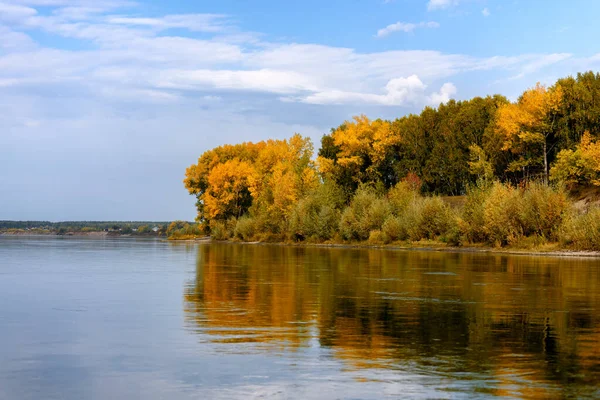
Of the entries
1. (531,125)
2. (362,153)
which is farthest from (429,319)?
(362,153)

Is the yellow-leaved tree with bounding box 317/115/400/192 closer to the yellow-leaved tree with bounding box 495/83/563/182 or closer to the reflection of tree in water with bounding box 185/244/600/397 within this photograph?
the yellow-leaved tree with bounding box 495/83/563/182

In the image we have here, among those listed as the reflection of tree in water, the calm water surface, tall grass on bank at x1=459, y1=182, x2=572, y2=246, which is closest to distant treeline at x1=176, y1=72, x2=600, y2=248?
tall grass on bank at x1=459, y1=182, x2=572, y2=246

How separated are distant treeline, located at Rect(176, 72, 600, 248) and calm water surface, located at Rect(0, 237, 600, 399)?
33.7 m

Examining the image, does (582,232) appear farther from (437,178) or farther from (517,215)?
(437,178)

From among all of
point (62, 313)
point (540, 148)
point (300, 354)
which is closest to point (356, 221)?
point (540, 148)

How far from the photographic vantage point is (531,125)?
71.7 m

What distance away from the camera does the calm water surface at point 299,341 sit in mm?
9453

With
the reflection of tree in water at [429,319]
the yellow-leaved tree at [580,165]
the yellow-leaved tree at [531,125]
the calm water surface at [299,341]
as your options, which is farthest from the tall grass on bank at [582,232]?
the calm water surface at [299,341]

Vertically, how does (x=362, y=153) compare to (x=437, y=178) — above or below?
above

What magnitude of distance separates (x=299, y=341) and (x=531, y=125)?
209ft

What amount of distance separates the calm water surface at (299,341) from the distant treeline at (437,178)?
111ft

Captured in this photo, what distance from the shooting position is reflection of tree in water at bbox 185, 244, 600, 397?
11.0 m

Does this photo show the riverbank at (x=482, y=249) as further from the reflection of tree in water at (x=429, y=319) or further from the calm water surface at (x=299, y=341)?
the calm water surface at (x=299, y=341)

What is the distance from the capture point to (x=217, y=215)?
111 m
